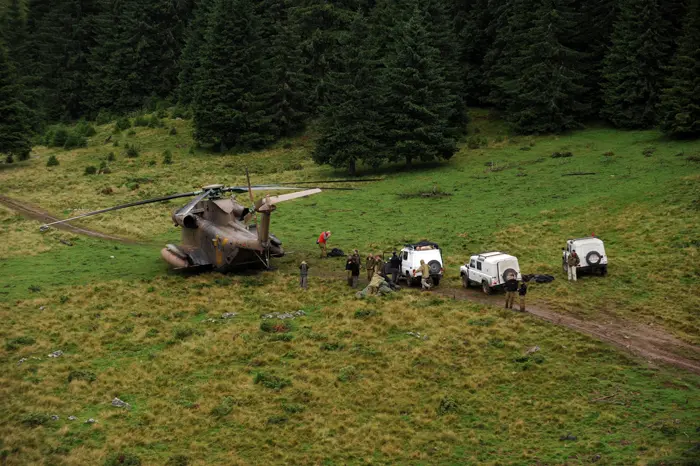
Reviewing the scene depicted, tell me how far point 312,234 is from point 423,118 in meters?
19.8

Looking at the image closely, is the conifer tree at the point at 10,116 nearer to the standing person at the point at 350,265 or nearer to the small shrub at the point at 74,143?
the small shrub at the point at 74,143

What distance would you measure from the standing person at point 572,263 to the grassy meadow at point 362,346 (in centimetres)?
103

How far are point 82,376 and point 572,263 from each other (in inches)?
848

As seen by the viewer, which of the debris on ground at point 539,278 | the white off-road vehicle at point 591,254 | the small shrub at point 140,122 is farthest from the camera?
the small shrub at point 140,122

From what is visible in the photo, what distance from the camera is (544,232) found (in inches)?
1633

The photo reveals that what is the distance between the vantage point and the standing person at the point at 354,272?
34.3 m

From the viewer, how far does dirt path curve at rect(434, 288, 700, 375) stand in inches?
983

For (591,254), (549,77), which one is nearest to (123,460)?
(591,254)

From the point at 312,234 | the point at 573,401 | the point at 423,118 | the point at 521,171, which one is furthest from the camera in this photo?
the point at 423,118

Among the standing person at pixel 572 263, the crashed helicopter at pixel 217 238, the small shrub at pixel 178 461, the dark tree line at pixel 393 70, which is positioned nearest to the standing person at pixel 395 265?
the crashed helicopter at pixel 217 238

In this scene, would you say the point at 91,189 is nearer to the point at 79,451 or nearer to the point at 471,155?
the point at 471,155

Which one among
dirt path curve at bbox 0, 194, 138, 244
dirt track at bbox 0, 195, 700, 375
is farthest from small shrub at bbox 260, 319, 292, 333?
dirt path curve at bbox 0, 194, 138, 244

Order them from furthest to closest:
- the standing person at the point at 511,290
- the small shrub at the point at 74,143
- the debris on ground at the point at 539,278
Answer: the small shrub at the point at 74,143
the debris on ground at the point at 539,278
the standing person at the point at 511,290

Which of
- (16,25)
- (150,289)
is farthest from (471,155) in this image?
(16,25)
